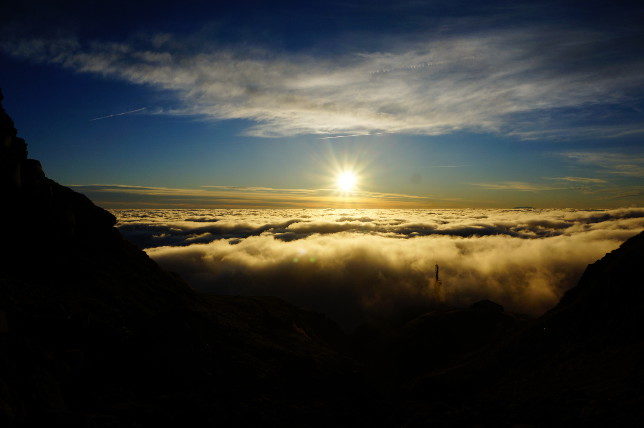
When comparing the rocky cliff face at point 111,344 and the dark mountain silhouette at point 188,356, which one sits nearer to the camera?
the rocky cliff face at point 111,344

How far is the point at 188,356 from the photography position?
843 inches

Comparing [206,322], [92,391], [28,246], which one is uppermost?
[28,246]

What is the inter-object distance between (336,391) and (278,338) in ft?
44.2

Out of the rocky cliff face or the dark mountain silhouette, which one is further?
the dark mountain silhouette

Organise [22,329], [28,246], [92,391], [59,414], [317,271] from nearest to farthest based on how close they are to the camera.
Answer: [59,414] → [92,391] → [22,329] → [28,246] → [317,271]

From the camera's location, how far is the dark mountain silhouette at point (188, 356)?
1459 centimetres

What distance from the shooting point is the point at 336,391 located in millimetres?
27344

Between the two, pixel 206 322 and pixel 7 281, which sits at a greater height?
pixel 7 281

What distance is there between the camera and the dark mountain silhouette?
1459 cm

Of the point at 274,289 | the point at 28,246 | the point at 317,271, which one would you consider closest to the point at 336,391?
the point at 28,246

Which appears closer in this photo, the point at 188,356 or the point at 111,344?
the point at 111,344

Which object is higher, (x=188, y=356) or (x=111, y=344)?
(x=111, y=344)

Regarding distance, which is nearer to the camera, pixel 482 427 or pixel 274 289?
pixel 482 427

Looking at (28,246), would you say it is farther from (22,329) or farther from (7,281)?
(22,329)
